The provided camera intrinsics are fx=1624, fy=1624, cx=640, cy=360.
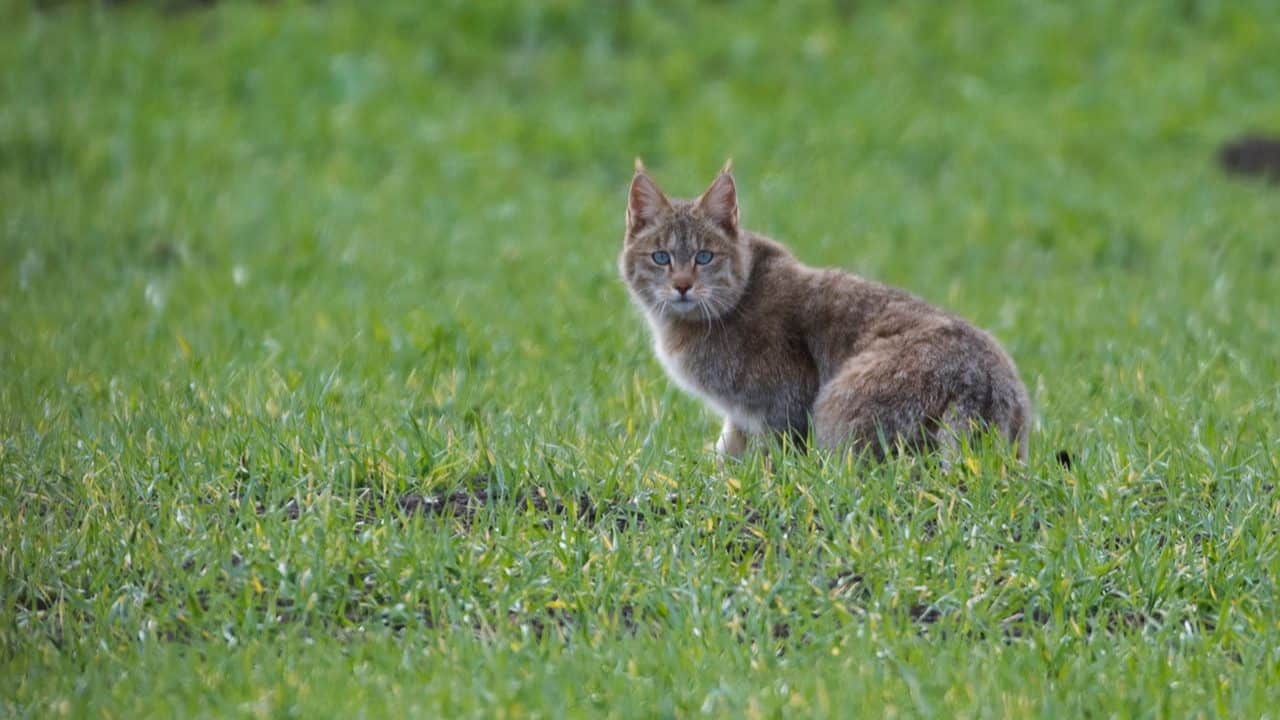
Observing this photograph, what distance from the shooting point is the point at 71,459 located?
6.33 meters

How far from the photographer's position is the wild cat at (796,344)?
6355 millimetres

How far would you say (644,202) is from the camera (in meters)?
7.46

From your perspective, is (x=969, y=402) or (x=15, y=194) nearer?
(x=969, y=402)

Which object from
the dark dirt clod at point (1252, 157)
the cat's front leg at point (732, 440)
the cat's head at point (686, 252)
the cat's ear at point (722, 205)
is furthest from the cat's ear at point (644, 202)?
the dark dirt clod at point (1252, 157)

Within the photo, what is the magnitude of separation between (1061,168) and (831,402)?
29.0 feet

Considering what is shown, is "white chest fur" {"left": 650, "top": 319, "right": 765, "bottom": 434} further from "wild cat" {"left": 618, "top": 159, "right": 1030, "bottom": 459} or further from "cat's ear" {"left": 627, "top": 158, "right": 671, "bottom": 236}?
"cat's ear" {"left": 627, "top": 158, "right": 671, "bottom": 236}

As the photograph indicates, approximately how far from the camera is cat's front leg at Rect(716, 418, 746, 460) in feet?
23.0

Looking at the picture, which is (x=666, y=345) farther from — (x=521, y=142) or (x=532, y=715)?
(x=521, y=142)

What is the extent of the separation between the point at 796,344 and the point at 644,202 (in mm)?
1061

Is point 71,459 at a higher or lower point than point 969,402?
lower

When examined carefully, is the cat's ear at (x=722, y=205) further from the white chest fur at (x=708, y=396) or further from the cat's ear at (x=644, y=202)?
the white chest fur at (x=708, y=396)

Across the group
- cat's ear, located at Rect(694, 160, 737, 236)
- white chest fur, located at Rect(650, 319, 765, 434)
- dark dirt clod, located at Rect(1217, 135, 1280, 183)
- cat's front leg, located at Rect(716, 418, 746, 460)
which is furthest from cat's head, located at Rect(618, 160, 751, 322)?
dark dirt clod, located at Rect(1217, 135, 1280, 183)

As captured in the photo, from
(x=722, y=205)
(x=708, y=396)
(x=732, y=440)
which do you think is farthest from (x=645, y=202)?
(x=732, y=440)

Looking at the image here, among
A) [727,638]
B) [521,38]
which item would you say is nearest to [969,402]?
[727,638]
